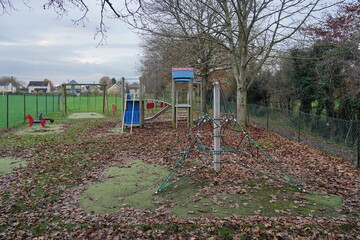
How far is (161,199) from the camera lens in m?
5.26

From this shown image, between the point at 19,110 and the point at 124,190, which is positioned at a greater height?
the point at 19,110

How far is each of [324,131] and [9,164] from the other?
1044 centimetres

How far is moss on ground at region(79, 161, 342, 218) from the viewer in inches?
184

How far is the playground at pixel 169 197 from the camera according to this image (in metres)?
4.09

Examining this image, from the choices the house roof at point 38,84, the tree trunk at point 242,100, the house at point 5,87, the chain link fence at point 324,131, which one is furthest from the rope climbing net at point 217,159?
the house roof at point 38,84

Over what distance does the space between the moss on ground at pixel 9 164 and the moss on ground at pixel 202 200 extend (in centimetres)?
257

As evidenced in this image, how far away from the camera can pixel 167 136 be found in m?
12.1

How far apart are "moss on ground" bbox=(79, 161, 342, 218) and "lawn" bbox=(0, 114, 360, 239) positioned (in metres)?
0.02

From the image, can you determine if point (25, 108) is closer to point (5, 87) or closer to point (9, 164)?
point (9, 164)

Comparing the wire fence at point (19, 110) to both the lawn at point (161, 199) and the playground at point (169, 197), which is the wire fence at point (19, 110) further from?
the lawn at point (161, 199)

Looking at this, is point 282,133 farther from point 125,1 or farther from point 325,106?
point 125,1

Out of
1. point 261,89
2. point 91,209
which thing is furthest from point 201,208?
point 261,89

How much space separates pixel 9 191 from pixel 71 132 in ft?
25.9

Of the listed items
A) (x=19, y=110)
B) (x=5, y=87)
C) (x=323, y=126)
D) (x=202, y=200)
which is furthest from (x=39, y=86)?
(x=202, y=200)
